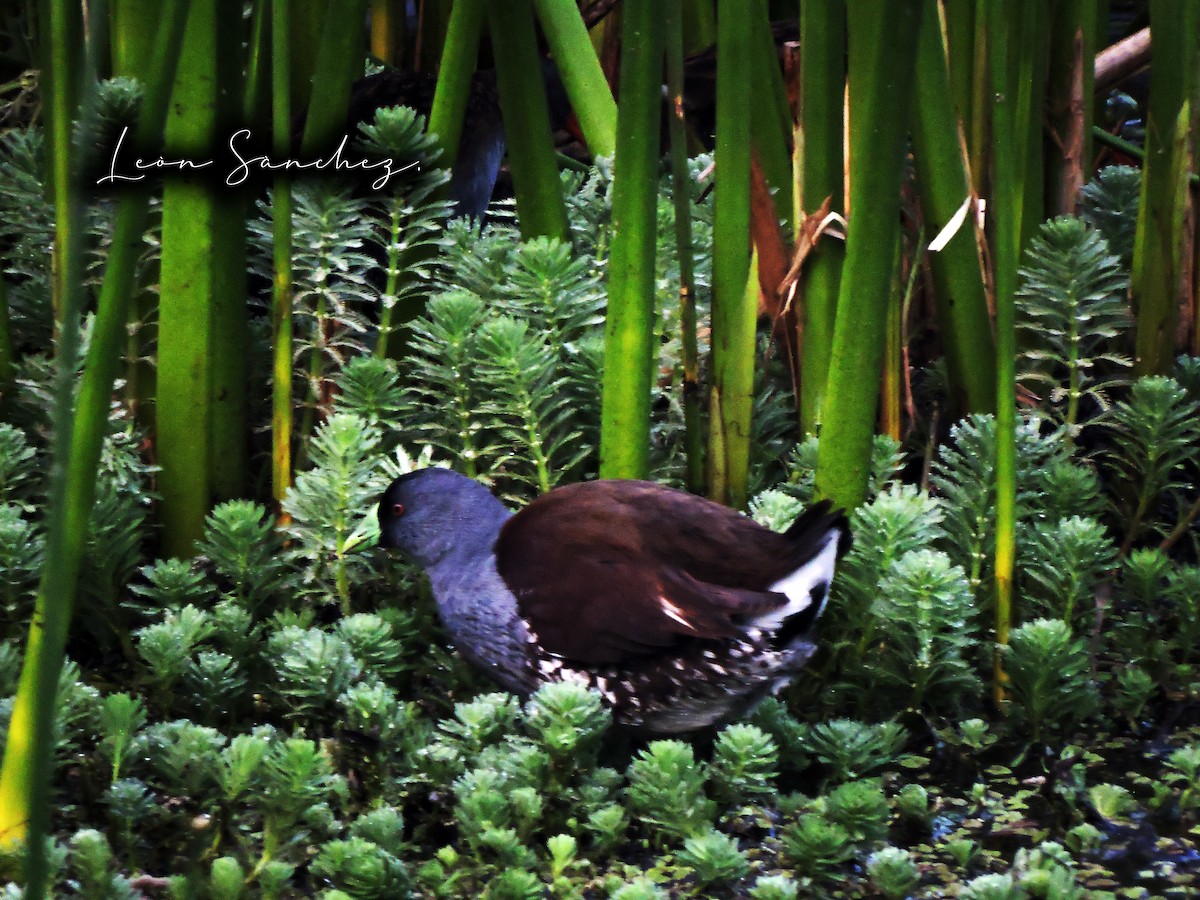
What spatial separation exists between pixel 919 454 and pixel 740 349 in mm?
511

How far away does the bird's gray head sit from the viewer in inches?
78.3

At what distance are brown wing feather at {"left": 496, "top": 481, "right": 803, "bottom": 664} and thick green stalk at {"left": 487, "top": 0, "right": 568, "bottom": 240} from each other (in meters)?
0.61

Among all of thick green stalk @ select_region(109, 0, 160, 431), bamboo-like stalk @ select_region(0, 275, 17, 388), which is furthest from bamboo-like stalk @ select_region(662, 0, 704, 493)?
bamboo-like stalk @ select_region(0, 275, 17, 388)

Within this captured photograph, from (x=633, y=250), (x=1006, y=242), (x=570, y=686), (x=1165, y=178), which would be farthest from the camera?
(x=1165, y=178)

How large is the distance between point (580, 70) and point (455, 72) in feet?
0.87

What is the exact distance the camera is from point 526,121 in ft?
7.35

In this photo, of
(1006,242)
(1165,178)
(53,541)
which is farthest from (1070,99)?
(53,541)

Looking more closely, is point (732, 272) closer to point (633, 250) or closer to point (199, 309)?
point (633, 250)

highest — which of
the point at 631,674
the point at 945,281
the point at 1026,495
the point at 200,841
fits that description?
the point at 945,281

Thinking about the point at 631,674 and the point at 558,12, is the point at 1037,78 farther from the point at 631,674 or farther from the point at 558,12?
the point at 631,674

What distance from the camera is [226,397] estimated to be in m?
2.21

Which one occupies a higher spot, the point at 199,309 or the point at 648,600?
the point at 199,309

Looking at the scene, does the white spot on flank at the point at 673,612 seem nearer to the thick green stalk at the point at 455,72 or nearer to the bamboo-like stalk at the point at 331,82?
the bamboo-like stalk at the point at 331,82

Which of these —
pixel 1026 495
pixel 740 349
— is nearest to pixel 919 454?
pixel 1026 495
